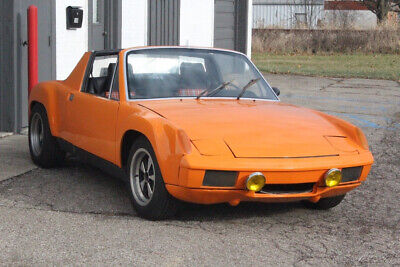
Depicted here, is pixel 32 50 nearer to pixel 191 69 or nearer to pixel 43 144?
pixel 43 144

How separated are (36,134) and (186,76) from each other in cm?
218

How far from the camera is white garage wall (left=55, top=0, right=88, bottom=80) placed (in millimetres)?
11117

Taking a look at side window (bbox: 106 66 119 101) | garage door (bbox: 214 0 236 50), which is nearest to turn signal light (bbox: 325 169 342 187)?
side window (bbox: 106 66 119 101)

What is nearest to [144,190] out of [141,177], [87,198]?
[141,177]

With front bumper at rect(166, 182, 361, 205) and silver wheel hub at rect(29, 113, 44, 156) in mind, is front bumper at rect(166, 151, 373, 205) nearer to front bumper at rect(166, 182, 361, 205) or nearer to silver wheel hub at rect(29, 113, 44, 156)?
front bumper at rect(166, 182, 361, 205)

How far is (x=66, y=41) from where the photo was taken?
1141 centimetres

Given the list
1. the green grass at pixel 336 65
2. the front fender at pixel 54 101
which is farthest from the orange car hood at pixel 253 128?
the green grass at pixel 336 65

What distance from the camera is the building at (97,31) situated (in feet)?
31.2

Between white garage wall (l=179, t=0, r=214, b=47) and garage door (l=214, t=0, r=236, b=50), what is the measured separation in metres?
0.56

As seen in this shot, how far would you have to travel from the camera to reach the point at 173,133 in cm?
512

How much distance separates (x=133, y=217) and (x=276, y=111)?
1406 mm

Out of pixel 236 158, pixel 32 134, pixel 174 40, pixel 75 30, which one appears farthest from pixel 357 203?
pixel 174 40

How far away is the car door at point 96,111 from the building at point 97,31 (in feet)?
9.23

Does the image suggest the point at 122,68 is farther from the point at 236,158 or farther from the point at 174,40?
the point at 174,40
